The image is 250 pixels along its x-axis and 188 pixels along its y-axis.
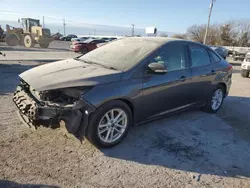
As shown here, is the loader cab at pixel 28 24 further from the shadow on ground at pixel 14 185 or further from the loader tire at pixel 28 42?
the shadow on ground at pixel 14 185

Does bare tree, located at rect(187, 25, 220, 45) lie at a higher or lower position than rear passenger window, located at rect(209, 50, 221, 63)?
higher

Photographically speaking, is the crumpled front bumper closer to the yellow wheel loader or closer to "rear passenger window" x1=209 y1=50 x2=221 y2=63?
"rear passenger window" x1=209 y1=50 x2=221 y2=63

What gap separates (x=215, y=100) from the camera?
5605 mm

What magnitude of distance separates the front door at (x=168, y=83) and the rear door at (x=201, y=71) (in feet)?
0.69

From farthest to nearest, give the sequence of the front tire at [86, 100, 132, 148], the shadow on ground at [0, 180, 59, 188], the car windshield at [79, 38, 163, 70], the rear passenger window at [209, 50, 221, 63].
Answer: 1. the rear passenger window at [209, 50, 221, 63]
2. the car windshield at [79, 38, 163, 70]
3. the front tire at [86, 100, 132, 148]
4. the shadow on ground at [0, 180, 59, 188]

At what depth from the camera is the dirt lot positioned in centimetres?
286

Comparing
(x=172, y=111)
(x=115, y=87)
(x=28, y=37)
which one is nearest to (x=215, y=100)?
(x=172, y=111)

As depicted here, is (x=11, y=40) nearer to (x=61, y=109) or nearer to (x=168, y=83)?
(x=168, y=83)

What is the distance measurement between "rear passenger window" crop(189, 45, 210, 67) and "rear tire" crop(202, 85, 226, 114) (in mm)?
833

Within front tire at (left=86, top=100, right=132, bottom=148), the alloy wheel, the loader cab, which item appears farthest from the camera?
the loader cab

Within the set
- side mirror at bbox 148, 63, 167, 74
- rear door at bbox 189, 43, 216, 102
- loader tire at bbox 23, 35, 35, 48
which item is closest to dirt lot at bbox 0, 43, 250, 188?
rear door at bbox 189, 43, 216, 102

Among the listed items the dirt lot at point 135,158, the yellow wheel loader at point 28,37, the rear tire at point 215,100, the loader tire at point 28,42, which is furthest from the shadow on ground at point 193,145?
the loader tire at point 28,42

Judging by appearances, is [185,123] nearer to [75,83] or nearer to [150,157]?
[150,157]

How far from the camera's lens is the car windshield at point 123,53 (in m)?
3.81
